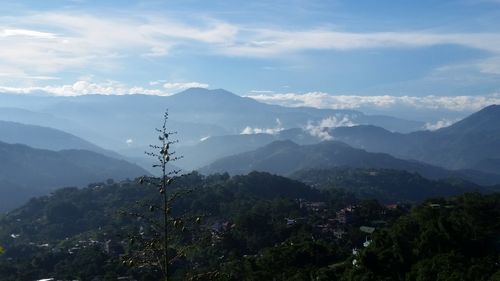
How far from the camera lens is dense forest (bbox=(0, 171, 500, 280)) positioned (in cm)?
3141

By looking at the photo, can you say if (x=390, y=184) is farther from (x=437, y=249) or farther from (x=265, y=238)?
(x=437, y=249)

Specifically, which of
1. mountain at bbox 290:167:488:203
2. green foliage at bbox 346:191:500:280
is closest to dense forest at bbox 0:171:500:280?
green foliage at bbox 346:191:500:280

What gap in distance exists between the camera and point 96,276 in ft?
157

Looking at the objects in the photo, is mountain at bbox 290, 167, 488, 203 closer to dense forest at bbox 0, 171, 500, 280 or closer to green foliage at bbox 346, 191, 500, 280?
dense forest at bbox 0, 171, 500, 280

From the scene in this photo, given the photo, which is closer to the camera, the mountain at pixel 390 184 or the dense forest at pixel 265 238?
the dense forest at pixel 265 238

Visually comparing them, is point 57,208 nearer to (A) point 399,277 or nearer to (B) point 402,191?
(A) point 399,277

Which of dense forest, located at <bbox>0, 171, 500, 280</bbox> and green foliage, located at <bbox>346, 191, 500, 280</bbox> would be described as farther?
dense forest, located at <bbox>0, 171, 500, 280</bbox>

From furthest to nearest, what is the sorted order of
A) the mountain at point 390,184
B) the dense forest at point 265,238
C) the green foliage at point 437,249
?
the mountain at point 390,184, the dense forest at point 265,238, the green foliage at point 437,249

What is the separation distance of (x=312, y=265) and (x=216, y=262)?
12.2 meters

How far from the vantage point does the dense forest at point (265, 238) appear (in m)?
31.4

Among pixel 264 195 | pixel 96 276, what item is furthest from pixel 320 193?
pixel 96 276

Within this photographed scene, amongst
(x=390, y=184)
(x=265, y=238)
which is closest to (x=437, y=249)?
(x=265, y=238)

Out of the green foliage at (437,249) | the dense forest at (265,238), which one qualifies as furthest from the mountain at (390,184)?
the green foliage at (437,249)

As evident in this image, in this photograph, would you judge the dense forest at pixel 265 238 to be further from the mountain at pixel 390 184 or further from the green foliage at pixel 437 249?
the mountain at pixel 390 184
